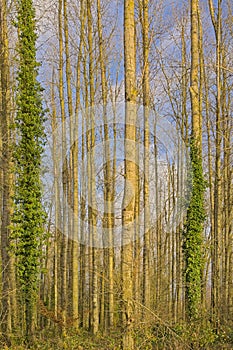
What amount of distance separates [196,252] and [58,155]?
889 centimetres

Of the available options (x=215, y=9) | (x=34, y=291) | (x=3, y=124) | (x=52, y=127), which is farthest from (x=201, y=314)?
(x=52, y=127)

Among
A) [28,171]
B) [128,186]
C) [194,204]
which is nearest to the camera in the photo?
[128,186]

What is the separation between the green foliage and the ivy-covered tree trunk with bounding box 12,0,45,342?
4.02 meters

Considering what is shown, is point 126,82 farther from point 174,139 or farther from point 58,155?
point 174,139

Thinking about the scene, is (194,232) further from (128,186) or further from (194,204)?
(128,186)

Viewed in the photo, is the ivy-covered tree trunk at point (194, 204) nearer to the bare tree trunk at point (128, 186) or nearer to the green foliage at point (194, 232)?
the green foliage at point (194, 232)

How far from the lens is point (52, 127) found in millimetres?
20344

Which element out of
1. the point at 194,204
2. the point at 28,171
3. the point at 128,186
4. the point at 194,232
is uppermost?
the point at 28,171

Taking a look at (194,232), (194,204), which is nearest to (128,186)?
(194,204)

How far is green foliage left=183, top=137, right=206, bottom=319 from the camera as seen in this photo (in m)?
11.9

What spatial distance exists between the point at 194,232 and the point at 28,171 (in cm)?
A: 480

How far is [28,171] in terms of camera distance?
36.4 ft

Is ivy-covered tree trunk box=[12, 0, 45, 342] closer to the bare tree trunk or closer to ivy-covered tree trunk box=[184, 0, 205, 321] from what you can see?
ivy-covered tree trunk box=[184, 0, 205, 321]

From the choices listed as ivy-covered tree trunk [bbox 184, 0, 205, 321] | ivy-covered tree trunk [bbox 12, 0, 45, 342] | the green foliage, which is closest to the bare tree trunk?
ivy-covered tree trunk [bbox 12, 0, 45, 342]
